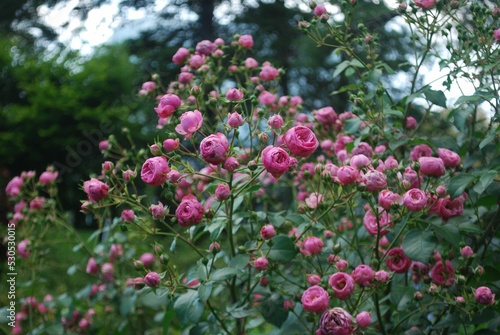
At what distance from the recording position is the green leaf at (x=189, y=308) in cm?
111

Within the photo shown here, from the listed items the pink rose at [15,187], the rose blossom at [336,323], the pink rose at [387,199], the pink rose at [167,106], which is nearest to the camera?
the rose blossom at [336,323]

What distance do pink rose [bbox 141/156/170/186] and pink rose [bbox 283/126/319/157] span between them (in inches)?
9.6

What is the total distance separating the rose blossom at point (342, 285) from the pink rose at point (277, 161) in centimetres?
25

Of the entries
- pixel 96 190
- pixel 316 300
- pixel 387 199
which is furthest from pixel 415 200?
pixel 96 190

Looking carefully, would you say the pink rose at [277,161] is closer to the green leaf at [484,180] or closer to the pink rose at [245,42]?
the green leaf at [484,180]

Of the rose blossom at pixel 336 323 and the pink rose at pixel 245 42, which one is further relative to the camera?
the pink rose at pixel 245 42

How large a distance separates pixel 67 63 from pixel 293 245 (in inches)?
366

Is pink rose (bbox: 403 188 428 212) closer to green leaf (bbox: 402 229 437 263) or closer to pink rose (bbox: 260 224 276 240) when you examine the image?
green leaf (bbox: 402 229 437 263)

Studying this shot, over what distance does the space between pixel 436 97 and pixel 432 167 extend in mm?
292

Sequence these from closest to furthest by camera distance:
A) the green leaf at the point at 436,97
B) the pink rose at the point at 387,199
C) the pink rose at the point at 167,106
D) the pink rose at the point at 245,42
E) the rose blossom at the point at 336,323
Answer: the rose blossom at the point at 336,323, the pink rose at the point at 387,199, the pink rose at the point at 167,106, the green leaf at the point at 436,97, the pink rose at the point at 245,42

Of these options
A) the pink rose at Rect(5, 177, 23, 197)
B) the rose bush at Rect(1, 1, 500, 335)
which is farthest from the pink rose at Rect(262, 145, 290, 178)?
the pink rose at Rect(5, 177, 23, 197)

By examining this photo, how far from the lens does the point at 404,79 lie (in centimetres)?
845

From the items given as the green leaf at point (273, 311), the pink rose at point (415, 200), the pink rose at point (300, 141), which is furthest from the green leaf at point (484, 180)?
the green leaf at point (273, 311)

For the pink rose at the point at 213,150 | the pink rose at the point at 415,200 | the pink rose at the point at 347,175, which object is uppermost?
the pink rose at the point at 213,150
